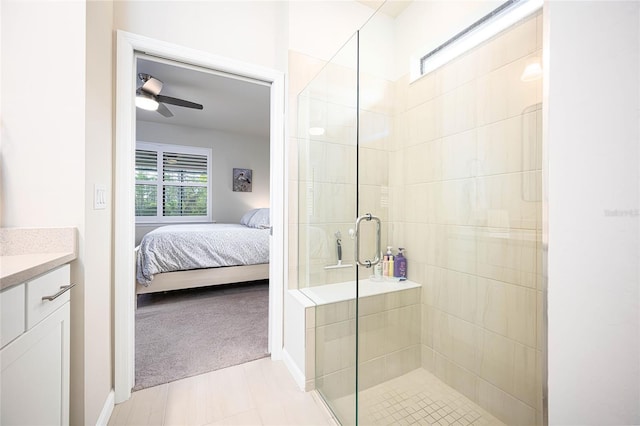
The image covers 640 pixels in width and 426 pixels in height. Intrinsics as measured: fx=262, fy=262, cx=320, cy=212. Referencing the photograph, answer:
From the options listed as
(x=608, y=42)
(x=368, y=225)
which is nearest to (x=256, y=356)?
(x=368, y=225)

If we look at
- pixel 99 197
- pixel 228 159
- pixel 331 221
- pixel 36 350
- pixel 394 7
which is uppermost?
pixel 394 7

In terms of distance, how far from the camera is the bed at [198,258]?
9.53 feet

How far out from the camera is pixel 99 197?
125 centimetres

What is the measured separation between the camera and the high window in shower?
109cm

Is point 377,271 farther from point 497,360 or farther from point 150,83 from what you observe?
point 150,83

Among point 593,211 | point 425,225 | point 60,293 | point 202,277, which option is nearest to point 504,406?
point 425,225

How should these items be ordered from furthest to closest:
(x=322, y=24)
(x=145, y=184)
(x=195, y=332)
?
(x=145, y=184), (x=195, y=332), (x=322, y=24)

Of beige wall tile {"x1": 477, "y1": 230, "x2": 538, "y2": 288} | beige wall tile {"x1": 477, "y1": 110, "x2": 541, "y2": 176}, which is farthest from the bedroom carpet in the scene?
beige wall tile {"x1": 477, "y1": 110, "x2": 541, "y2": 176}

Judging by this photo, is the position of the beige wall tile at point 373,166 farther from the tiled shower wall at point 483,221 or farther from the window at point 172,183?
the window at point 172,183

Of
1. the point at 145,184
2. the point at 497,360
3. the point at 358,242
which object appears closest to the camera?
the point at 497,360

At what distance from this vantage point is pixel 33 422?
2.56ft

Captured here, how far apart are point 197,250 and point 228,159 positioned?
272cm

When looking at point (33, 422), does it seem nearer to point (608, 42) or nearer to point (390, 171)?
point (608, 42)

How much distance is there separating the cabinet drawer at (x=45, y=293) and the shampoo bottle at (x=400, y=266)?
1662 mm
